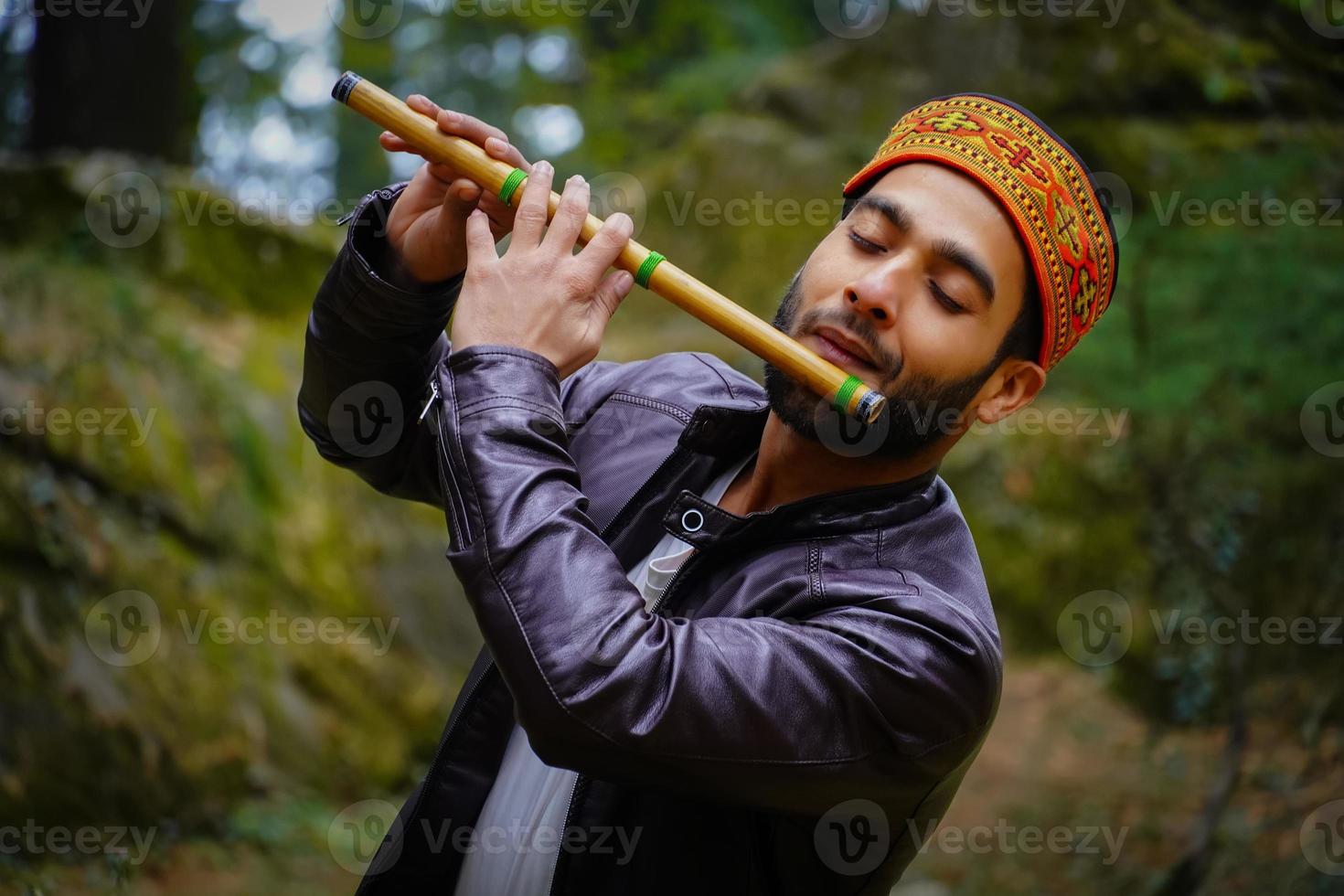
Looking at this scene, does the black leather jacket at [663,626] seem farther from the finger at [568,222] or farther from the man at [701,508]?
the finger at [568,222]

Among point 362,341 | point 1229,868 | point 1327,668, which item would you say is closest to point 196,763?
point 362,341

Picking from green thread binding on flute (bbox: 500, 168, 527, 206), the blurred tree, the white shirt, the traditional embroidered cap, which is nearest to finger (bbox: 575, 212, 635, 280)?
green thread binding on flute (bbox: 500, 168, 527, 206)

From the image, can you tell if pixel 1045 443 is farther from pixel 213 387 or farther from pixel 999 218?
pixel 999 218

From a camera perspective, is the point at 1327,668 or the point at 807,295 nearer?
the point at 807,295

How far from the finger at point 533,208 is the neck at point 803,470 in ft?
2.19

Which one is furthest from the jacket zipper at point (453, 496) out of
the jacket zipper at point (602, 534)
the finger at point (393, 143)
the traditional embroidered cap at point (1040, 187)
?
the traditional embroidered cap at point (1040, 187)

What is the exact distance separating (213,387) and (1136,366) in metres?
4.93

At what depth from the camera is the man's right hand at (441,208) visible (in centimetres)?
233

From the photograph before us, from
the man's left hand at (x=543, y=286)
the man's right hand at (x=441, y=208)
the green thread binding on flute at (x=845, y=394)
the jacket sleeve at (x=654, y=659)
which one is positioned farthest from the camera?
the man's right hand at (x=441, y=208)

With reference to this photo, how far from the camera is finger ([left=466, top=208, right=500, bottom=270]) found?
2049 mm

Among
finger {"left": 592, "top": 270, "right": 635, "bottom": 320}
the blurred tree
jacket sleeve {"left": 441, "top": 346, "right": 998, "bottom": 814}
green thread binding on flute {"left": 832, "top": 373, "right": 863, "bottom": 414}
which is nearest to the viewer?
jacket sleeve {"left": 441, "top": 346, "right": 998, "bottom": 814}

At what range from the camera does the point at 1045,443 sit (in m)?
8.30

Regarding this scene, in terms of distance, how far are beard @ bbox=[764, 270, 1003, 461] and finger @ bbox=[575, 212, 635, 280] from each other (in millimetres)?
453

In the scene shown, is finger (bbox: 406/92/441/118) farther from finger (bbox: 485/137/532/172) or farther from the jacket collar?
the jacket collar
